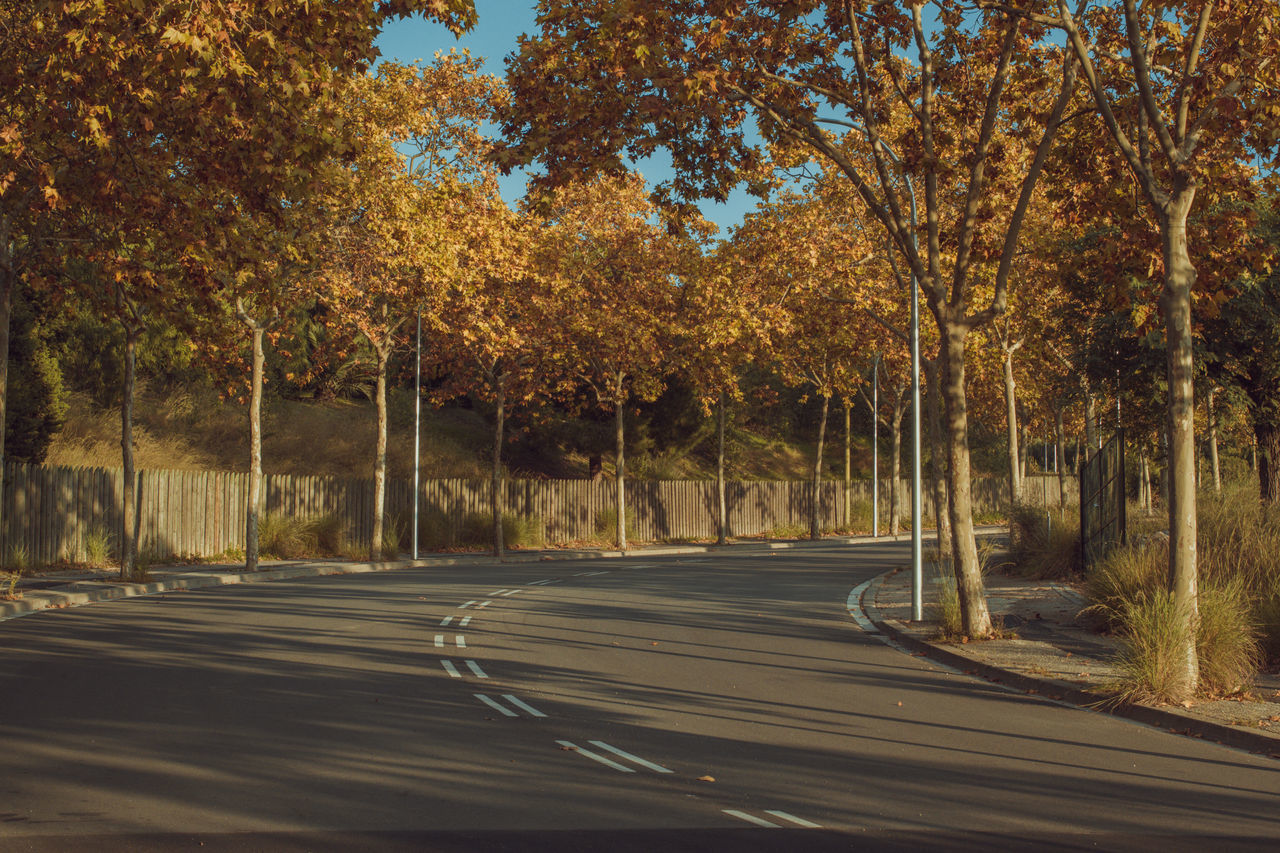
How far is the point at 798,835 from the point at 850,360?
3850 cm

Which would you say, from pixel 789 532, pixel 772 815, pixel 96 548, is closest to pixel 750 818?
pixel 772 815

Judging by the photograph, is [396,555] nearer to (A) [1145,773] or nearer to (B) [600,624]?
(B) [600,624]

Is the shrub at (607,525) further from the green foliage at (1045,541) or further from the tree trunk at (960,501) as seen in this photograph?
the tree trunk at (960,501)

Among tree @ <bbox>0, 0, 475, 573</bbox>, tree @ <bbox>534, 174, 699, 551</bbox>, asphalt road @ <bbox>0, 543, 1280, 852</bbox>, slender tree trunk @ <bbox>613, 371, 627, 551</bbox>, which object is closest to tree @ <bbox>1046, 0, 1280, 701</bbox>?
asphalt road @ <bbox>0, 543, 1280, 852</bbox>

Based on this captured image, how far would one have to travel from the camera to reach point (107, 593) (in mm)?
20703

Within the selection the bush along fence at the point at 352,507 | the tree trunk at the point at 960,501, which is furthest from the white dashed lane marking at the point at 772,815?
the bush along fence at the point at 352,507

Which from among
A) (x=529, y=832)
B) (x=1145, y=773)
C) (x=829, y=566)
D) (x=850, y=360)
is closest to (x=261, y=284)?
(x=529, y=832)

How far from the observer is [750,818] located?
640 centimetres

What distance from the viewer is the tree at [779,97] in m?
13.5

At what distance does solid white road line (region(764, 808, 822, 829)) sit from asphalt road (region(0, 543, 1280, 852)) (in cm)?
2

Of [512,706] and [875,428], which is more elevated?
[875,428]

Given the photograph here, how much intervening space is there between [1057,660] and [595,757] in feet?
21.4

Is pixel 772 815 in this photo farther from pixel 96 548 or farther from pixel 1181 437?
pixel 96 548

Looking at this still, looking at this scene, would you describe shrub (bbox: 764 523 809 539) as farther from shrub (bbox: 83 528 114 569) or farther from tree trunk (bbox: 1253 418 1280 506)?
shrub (bbox: 83 528 114 569)
